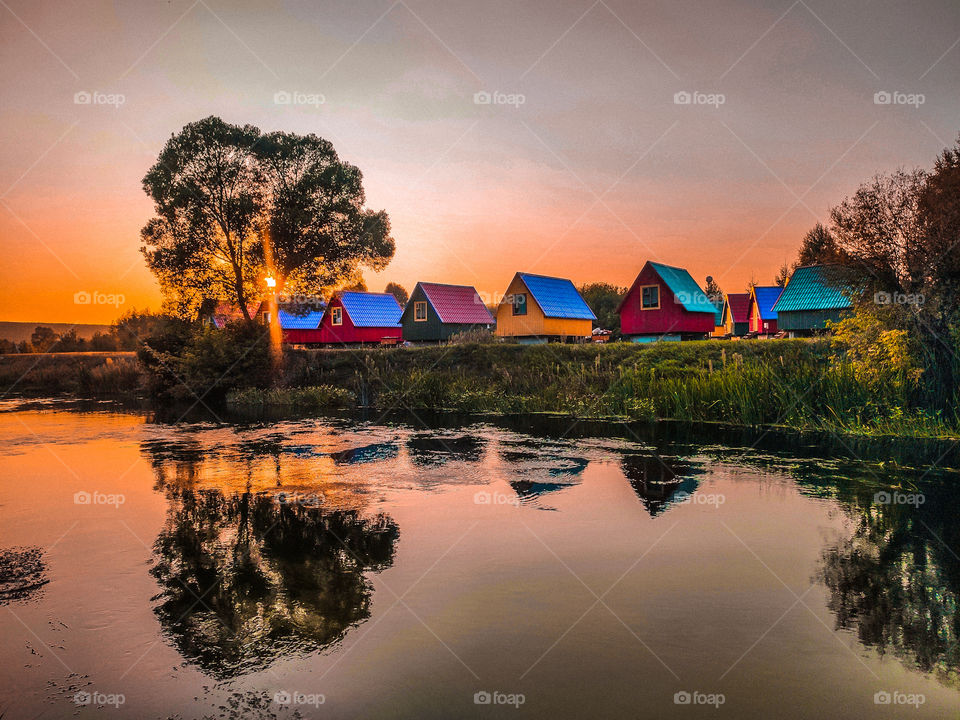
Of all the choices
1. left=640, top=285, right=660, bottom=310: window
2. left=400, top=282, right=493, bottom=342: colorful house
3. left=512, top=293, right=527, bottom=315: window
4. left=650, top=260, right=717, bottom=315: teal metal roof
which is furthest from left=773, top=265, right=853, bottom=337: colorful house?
left=400, top=282, right=493, bottom=342: colorful house

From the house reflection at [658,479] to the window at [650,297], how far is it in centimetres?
2903

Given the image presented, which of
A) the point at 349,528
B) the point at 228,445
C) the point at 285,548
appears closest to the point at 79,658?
the point at 285,548

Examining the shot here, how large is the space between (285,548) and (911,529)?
23.9 feet

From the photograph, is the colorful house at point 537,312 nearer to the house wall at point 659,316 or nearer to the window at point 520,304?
the window at point 520,304

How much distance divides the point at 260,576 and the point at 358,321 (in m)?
48.3

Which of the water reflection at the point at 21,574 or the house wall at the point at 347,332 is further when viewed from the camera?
the house wall at the point at 347,332

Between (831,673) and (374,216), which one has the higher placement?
(374,216)

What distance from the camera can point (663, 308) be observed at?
130ft

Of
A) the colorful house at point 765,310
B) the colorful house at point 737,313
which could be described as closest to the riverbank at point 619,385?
the colorful house at point 765,310

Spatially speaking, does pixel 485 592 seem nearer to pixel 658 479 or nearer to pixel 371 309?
pixel 658 479

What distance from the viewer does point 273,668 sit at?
4.12m

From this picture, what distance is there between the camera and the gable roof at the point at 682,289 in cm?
3922

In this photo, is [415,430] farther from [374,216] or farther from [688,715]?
[374,216]

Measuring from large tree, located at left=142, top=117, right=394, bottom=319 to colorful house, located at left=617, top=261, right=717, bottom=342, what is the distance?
62.0ft
